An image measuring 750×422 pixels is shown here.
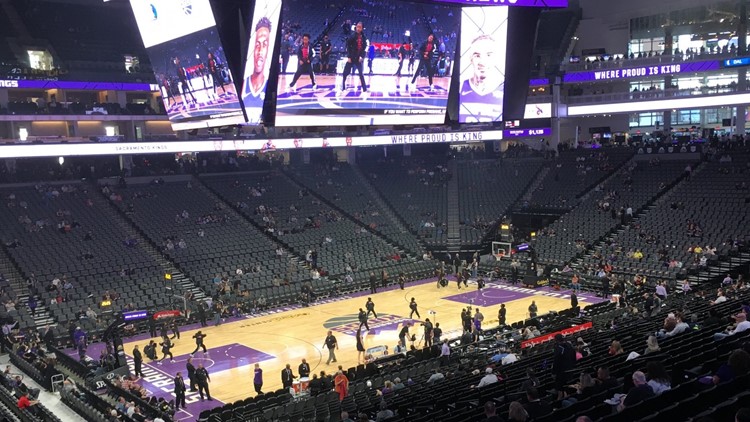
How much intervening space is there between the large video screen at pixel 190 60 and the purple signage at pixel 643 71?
30.2m

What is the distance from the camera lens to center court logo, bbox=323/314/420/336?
29047 mm

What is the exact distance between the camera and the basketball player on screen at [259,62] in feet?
86.1

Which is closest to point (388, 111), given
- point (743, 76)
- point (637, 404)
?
point (637, 404)

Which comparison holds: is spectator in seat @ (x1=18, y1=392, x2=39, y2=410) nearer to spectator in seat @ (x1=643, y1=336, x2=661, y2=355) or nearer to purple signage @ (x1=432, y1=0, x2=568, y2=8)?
spectator in seat @ (x1=643, y1=336, x2=661, y2=355)

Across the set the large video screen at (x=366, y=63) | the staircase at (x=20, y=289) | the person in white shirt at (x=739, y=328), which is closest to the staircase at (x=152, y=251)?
the staircase at (x=20, y=289)

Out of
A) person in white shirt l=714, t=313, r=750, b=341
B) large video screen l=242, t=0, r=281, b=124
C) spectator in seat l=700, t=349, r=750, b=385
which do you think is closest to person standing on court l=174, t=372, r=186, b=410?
large video screen l=242, t=0, r=281, b=124

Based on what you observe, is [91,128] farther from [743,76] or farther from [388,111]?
[743,76]

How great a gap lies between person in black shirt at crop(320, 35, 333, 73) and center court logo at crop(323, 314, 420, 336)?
→ 1088cm

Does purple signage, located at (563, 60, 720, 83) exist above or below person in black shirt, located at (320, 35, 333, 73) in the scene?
above

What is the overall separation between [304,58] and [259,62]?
2.23 metres

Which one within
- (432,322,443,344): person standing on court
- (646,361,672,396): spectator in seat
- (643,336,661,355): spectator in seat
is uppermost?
(646,361,672,396): spectator in seat

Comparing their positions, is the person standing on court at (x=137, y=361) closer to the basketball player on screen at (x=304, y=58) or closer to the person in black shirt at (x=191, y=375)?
the person in black shirt at (x=191, y=375)

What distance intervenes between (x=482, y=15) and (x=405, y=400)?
22211 mm

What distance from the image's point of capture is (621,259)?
3634 centimetres
